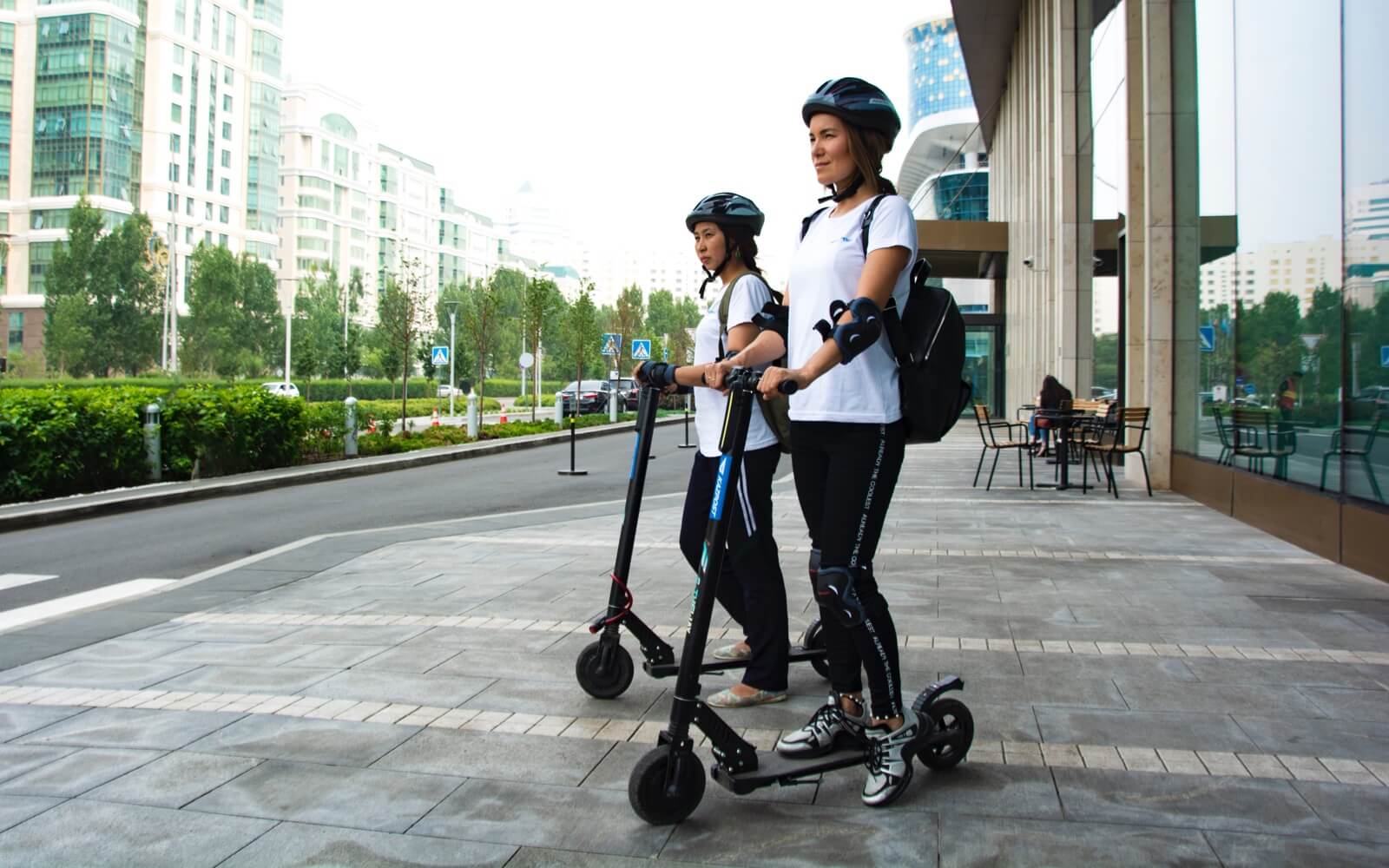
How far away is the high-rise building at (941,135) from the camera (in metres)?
66.9

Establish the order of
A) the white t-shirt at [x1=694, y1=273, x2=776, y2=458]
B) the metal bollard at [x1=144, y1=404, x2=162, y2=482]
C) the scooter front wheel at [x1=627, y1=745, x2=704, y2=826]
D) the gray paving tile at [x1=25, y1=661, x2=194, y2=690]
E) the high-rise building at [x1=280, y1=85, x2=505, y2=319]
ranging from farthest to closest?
the high-rise building at [x1=280, y1=85, x2=505, y2=319] < the metal bollard at [x1=144, y1=404, x2=162, y2=482] < the gray paving tile at [x1=25, y1=661, x2=194, y2=690] < the white t-shirt at [x1=694, y1=273, x2=776, y2=458] < the scooter front wheel at [x1=627, y1=745, x2=704, y2=826]

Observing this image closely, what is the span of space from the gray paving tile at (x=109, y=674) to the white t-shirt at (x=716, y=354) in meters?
2.51

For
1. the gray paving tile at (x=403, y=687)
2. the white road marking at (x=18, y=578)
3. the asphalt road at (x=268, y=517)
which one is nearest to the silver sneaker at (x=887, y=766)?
the gray paving tile at (x=403, y=687)

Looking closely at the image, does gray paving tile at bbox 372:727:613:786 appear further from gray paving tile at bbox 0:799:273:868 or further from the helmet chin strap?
the helmet chin strap

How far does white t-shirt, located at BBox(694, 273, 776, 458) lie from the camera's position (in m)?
3.83

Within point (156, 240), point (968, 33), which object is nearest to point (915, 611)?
point (968, 33)

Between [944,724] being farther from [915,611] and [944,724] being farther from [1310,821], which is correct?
[915,611]

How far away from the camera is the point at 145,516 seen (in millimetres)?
11312

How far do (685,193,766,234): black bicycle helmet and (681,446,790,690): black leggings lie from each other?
32.8 inches

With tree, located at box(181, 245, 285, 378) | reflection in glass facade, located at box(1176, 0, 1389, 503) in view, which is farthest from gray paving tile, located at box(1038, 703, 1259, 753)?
tree, located at box(181, 245, 285, 378)

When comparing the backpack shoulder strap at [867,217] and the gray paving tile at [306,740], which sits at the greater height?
the backpack shoulder strap at [867,217]

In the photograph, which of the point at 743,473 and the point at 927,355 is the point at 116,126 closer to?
the point at 743,473

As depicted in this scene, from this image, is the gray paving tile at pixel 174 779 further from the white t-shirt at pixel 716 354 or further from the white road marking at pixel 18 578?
the white road marking at pixel 18 578

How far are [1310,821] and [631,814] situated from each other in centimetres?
182
